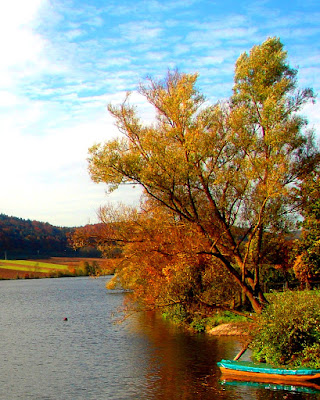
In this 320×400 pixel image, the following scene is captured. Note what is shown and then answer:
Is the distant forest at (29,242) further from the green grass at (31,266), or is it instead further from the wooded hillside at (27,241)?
the green grass at (31,266)

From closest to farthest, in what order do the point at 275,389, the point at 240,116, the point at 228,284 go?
the point at 275,389 < the point at 240,116 < the point at 228,284

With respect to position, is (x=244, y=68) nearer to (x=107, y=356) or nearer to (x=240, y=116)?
(x=240, y=116)

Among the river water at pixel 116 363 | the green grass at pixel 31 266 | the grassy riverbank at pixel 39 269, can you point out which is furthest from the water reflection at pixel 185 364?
the green grass at pixel 31 266

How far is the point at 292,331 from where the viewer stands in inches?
788

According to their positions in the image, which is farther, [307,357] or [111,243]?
[111,243]

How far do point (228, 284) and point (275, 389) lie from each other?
12617mm

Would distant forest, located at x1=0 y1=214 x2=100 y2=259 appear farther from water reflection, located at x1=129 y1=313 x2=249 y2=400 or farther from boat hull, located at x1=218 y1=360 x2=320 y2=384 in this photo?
boat hull, located at x1=218 y1=360 x2=320 y2=384

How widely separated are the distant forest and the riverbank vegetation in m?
144

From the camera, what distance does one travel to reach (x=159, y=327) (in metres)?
37.6

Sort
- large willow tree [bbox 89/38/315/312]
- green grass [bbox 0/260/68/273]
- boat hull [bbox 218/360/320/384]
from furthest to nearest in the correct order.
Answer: green grass [bbox 0/260/68/273]
large willow tree [bbox 89/38/315/312]
boat hull [bbox 218/360/320/384]

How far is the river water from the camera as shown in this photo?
764 inches

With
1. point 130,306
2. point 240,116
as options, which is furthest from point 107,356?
point 240,116

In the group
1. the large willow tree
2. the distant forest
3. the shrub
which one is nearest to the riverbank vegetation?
the large willow tree

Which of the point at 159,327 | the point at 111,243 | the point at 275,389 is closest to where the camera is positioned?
the point at 275,389
